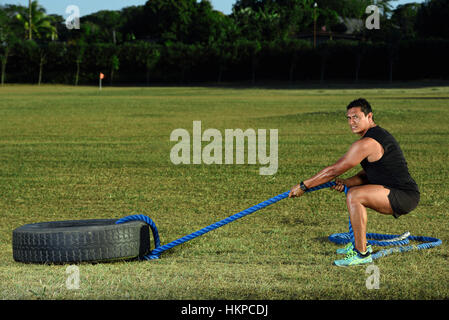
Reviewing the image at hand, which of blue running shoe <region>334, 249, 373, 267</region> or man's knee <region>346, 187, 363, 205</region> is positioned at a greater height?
man's knee <region>346, 187, 363, 205</region>

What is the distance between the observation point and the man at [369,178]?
6090 mm

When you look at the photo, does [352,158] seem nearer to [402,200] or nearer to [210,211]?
[402,200]

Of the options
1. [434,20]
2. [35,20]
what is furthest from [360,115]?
[35,20]

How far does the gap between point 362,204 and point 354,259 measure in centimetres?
56

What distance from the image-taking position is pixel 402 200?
20.6 ft

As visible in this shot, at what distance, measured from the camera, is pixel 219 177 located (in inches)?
511

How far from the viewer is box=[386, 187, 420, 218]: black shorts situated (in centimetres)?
626

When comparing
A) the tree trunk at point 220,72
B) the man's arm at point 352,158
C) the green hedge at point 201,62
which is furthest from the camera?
the tree trunk at point 220,72

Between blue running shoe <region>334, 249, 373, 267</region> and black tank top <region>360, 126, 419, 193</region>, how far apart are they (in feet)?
2.48

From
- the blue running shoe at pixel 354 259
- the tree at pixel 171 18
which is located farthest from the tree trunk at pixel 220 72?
the blue running shoe at pixel 354 259

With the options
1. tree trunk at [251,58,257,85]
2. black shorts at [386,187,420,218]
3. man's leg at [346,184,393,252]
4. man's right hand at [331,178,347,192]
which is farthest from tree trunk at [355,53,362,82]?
man's leg at [346,184,393,252]

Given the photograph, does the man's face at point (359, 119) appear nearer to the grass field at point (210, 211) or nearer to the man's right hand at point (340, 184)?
the man's right hand at point (340, 184)

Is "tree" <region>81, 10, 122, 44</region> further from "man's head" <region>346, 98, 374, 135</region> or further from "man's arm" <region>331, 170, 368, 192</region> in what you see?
"man's head" <region>346, 98, 374, 135</region>
